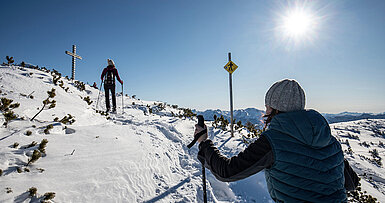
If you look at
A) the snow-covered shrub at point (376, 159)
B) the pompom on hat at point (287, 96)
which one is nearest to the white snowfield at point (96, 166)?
the pompom on hat at point (287, 96)

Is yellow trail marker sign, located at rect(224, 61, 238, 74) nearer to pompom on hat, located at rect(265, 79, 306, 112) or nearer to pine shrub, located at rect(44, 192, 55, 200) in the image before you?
pompom on hat, located at rect(265, 79, 306, 112)

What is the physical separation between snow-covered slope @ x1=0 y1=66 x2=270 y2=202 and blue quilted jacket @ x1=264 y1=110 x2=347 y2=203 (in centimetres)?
226

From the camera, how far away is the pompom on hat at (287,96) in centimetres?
147

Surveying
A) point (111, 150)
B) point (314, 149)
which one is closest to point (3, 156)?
point (111, 150)

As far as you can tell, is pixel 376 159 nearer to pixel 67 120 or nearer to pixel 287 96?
pixel 287 96

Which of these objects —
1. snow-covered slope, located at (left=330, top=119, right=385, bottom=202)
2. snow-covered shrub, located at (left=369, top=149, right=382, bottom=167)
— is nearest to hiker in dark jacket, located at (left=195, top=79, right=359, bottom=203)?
snow-covered slope, located at (left=330, top=119, right=385, bottom=202)

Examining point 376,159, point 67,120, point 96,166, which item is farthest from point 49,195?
point 376,159

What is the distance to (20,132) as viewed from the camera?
8.90 feet

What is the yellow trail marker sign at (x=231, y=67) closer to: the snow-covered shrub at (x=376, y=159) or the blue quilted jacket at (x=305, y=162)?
the blue quilted jacket at (x=305, y=162)

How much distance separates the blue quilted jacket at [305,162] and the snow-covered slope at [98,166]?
2.26 metres

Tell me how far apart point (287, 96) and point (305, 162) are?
0.60 metres

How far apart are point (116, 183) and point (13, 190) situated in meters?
1.17

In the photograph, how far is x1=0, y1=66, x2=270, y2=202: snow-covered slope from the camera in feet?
6.68

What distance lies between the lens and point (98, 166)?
2.66 m
